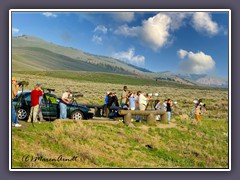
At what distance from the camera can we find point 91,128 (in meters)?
19.3

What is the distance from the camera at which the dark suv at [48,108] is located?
63.7 ft

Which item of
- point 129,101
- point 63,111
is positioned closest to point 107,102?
point 129,101

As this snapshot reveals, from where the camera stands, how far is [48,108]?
2009 cm

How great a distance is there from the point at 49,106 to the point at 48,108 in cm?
11

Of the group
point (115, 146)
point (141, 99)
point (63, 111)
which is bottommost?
point (115, 146)

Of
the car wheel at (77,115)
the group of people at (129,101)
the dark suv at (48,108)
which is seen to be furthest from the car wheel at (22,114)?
the group of people at (129,101)

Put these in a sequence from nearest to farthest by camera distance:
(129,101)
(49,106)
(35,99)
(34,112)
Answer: (35,99), (34,112), (49,106), (129,101)

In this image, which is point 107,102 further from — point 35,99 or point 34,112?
point 35,99

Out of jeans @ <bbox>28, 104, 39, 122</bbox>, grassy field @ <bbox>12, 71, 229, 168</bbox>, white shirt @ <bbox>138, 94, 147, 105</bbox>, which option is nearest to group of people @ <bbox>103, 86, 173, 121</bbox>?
white shirt @ <bbox>138, 94, 147, 105</bbox>

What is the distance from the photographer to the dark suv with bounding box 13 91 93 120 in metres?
19.4

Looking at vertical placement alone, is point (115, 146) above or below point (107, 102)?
below

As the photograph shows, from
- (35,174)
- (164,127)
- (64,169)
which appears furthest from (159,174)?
(164,127)
